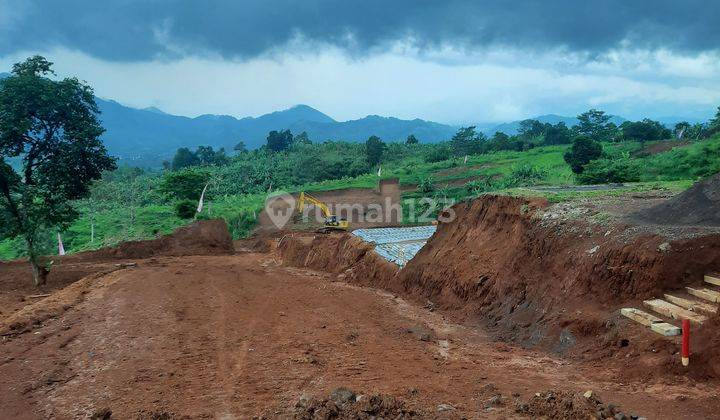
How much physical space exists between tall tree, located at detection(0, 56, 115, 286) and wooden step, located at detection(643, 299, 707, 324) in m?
17.9

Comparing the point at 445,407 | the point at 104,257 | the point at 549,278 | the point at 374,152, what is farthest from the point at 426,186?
the point at 445,407

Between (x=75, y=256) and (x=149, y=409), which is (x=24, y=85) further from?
(x=149, y=409)

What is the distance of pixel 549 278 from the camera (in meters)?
10.8

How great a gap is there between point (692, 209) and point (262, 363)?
8.67 meters

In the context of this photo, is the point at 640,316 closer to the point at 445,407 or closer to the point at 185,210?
the point at 445,407

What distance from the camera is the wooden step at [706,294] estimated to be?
766 centimetres

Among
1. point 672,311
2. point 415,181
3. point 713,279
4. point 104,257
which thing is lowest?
point 104,257

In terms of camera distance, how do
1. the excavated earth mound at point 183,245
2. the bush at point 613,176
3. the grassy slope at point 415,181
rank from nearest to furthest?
the bush at point 613,176 < the excavated earth mound at point 183,245 < the grassy slope at point 415,181

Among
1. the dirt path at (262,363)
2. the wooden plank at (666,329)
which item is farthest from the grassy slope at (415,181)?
the wooden plank at (666,329)

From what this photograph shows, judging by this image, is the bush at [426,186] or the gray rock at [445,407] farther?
the bush at [426,186]

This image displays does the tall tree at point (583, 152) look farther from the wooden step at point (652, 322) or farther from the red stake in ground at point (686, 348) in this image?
the red stake in ground at point (686, 348)

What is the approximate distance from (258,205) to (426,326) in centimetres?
3240

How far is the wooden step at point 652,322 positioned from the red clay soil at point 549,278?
13 cm

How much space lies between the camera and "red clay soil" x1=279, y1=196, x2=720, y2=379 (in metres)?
8.35
